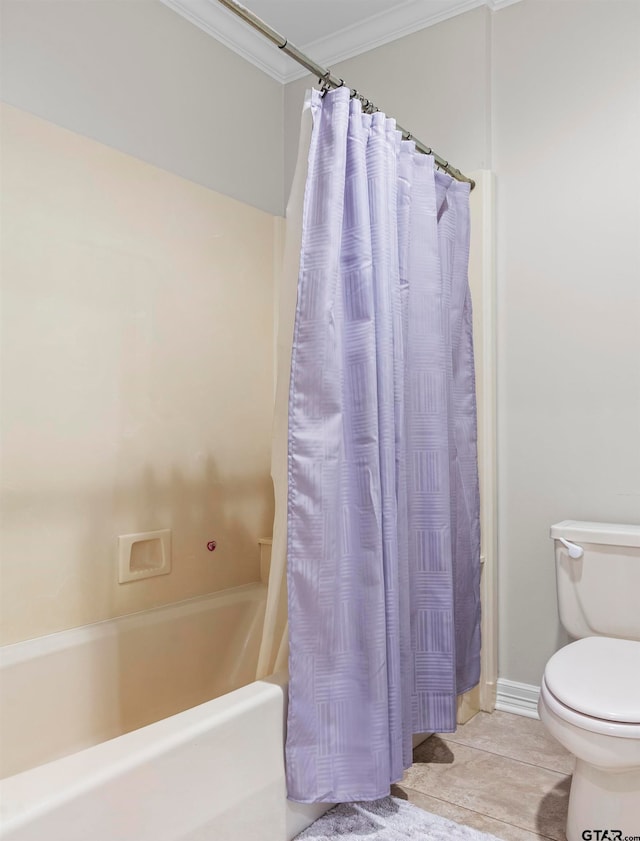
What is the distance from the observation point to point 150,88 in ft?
7.57

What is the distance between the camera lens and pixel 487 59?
7.82ft

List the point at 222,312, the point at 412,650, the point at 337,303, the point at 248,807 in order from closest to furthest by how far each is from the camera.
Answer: the point at 248,807 → the point at 337,303 → the point at 412,650 → the point at 222,312

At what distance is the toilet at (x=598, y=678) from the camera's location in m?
1.44

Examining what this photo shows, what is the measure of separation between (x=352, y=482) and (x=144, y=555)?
1.01 metres

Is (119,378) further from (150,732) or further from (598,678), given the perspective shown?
(598,678)

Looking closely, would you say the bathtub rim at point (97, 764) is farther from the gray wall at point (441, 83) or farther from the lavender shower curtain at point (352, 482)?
the gray wall at point (441, 83)

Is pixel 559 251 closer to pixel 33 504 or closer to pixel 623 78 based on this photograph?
pixel 623 78

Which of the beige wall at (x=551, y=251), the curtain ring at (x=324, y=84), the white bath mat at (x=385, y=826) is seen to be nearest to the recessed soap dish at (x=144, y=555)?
the white bath mat at (x=385, y=826)

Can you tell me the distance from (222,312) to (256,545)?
0.94m

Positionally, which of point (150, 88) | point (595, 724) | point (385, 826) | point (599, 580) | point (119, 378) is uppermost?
point (150, 88)

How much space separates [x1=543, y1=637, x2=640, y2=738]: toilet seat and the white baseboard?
0.57 m

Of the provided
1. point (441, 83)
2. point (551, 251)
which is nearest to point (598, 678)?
point (551, 251)

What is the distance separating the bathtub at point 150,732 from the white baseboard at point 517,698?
896 millimetres

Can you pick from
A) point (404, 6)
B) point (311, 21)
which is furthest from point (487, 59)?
point (311, 21)
